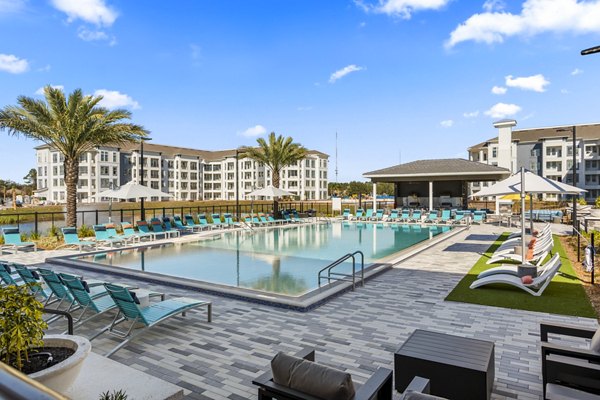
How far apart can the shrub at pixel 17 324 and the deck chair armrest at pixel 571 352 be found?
463 centimetres

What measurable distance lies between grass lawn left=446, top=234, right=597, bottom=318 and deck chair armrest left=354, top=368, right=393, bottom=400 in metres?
5.09

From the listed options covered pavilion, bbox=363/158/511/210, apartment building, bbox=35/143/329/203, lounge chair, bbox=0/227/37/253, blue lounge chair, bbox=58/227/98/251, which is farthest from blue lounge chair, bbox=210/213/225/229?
apartment building, bbox=35/143/329/203

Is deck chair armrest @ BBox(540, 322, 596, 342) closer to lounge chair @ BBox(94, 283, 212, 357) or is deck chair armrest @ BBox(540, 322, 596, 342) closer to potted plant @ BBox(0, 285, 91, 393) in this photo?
potted plant @ BBox(0, 285, 91, 393)

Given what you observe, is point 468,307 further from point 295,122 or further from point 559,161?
point 559,161

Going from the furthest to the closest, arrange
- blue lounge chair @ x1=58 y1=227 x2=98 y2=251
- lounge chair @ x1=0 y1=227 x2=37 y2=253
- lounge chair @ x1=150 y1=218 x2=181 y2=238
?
lounge chair @ x1=150 y1=218 x2=181 y2=238 → blue lounge chair @ x1=58 y1=227 x2=98 y2=251 → lounge chair @ x1=0 y1=227 x2=37 y2=253

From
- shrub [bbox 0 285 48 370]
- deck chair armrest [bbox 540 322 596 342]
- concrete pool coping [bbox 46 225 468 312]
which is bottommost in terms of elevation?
concrete pool coping [bbox 46 225 468 312]

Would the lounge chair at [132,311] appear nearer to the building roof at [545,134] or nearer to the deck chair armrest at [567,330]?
the deck chair armrest at [567,330]

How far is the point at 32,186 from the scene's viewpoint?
109 m

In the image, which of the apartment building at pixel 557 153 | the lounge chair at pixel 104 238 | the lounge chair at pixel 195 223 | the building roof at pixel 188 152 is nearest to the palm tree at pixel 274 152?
the lounge chair at pixel 195 223

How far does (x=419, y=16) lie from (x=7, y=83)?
21945mm

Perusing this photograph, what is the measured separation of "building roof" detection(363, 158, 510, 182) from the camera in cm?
2902

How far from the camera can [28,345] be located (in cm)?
308

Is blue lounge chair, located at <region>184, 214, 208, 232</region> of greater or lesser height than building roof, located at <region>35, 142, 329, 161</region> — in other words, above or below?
below

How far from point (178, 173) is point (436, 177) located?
6057 centimetres
